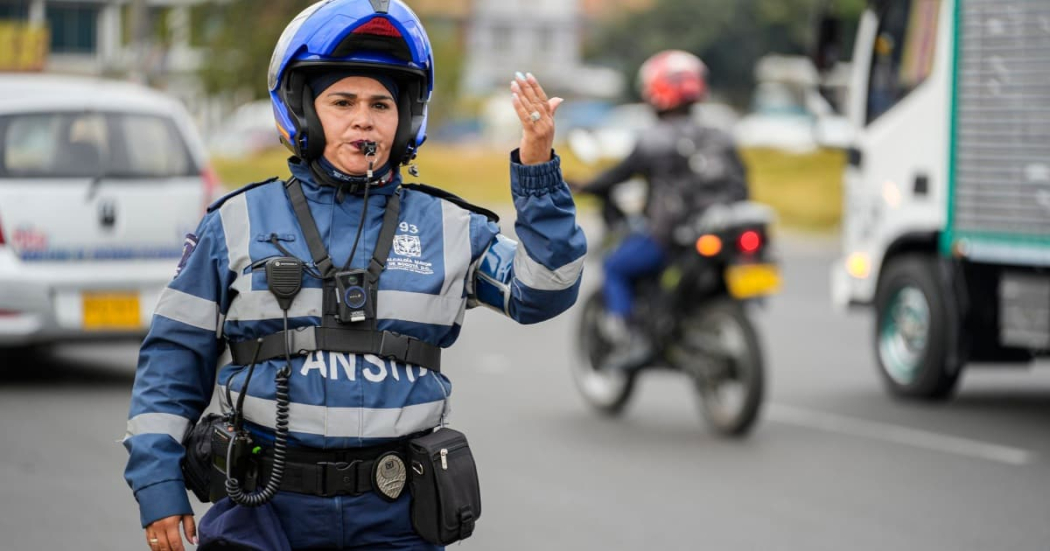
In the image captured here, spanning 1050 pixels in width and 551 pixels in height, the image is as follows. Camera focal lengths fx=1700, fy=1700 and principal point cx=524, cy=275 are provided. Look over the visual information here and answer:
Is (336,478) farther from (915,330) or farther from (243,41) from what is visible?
(243,41)

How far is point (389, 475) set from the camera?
11.1 feet

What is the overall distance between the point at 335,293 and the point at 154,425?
0.45 meters

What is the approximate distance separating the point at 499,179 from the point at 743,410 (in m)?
30.8

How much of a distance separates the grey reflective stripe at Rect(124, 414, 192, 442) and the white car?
256 inches

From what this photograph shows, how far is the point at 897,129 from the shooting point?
1061 cm

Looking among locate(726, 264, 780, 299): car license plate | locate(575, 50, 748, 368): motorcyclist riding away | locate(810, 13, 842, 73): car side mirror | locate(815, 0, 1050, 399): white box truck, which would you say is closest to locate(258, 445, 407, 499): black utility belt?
locate(726, 264, 780, 299): car license plate

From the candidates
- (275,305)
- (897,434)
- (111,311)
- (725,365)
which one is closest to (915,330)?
(897,434)

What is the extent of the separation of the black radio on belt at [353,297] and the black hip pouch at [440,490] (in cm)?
28

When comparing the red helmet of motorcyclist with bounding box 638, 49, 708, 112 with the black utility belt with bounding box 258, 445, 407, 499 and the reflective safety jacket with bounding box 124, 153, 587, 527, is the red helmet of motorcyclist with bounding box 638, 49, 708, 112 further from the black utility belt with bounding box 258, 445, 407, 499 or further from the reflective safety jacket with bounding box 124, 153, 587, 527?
the black utility belt with bounding box 258, 445, 407, 499

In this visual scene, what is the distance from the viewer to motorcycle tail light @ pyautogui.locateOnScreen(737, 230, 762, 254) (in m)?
8.89

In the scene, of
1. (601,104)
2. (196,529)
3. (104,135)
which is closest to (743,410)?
(104,135)

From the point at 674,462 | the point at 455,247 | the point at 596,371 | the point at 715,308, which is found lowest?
the point at 674,462

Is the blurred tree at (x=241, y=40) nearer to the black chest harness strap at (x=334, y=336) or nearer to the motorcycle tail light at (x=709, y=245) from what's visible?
the motorcycle tail light at (x=709, y=245)

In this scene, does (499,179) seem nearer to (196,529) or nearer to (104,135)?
(104,135)
